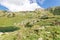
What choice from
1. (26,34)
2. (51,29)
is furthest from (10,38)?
(51,29)

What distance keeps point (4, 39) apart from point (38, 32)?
9.53 metres

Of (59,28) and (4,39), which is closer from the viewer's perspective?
(4,39)

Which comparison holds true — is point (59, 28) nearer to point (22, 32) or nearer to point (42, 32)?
point (42, 32)

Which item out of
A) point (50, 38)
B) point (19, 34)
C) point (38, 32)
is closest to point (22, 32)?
point (19, 34)

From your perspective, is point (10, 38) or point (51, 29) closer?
point (10, 38)

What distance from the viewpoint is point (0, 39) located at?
47.7 metres

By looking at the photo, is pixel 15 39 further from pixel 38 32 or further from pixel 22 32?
pixel 38 32

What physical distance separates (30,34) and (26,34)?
43.8 inches

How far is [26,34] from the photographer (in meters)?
48.2

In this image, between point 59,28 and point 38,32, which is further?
point 59,28

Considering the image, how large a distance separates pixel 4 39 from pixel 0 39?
4.28 feet

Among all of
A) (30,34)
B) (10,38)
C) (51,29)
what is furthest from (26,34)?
(51,29)

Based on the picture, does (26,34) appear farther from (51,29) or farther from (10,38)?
(51,29)

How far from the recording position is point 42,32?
161 feet
